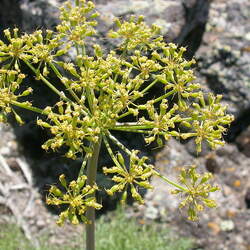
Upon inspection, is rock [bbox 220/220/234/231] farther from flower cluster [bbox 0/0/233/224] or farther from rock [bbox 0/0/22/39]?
rock [bbox 0/0/22/39]

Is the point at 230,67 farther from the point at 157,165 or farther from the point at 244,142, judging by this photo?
the point at 157,165

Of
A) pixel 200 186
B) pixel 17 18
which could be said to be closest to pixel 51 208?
pixel 17 18

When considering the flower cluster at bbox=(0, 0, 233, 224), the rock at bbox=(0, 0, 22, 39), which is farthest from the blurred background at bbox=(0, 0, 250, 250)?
the flower cluster at bbox=(0, 0, 233, 224)

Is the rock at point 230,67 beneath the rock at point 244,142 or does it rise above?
above

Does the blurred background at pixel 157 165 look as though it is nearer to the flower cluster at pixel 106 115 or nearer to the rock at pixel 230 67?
the rock at pixel 230 67

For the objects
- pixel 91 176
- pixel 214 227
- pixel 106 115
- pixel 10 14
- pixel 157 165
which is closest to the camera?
pixel 106 115

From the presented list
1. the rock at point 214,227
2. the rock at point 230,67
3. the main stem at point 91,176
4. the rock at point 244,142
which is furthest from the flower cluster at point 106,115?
the rock at point 244,142

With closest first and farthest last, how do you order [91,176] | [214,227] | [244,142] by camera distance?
[91,176] → [214,227] → [244,142]

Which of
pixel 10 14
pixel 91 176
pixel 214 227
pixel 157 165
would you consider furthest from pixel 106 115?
pixel 10 14

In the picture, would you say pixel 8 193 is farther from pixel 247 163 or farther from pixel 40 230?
pixel 247 163
